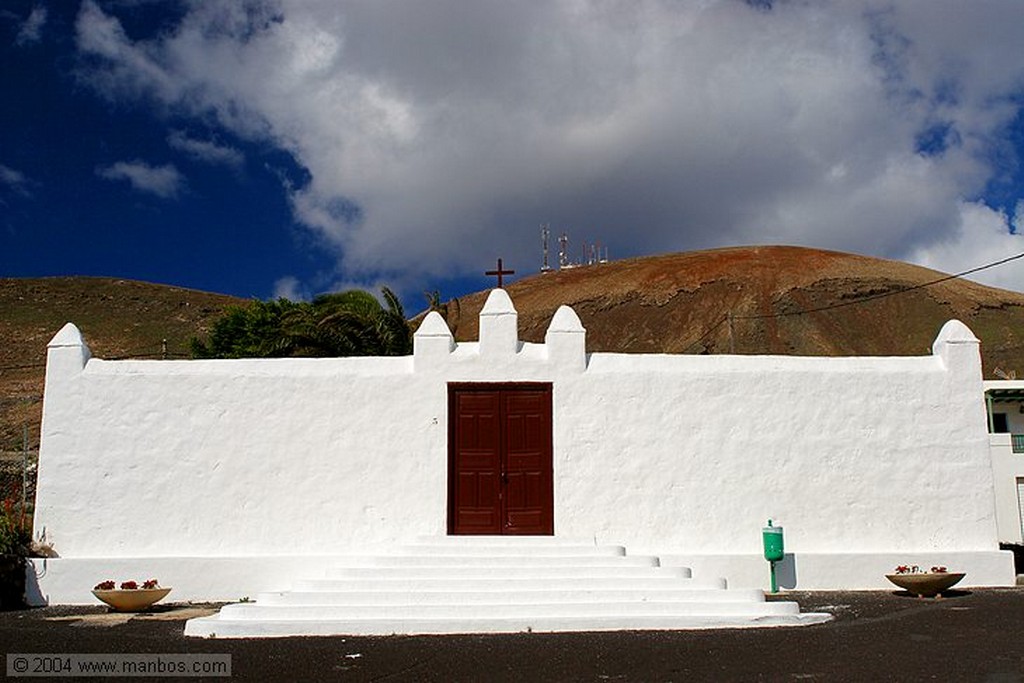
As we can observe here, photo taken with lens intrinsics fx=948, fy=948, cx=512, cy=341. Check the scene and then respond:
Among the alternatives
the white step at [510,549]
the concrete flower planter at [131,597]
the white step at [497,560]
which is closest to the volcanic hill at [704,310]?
the concrete flower planter at [131,597]

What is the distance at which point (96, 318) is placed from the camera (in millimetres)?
58375

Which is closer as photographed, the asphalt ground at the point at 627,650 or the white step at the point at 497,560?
the asphalt ground at the point at 627,650

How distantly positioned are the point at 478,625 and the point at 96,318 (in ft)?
→ 180

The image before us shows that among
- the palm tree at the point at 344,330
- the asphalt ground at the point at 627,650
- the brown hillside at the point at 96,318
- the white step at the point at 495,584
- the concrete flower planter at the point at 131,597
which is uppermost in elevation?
the brown hillside at the point at 96,318

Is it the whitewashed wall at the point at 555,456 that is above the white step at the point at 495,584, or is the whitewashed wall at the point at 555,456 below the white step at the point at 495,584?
above

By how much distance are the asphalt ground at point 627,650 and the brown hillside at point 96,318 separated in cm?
3864

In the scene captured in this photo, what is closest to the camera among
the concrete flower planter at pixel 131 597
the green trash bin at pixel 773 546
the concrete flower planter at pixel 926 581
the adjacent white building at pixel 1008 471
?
the concrete flower planter at pixel 131 597

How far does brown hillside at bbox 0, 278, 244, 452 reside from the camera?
50.7 m

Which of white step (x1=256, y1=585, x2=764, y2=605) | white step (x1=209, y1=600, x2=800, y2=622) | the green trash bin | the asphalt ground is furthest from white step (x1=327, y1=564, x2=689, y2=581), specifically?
the green trash bin

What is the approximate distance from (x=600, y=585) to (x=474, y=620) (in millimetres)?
1699

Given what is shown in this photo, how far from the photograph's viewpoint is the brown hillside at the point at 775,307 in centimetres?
5638

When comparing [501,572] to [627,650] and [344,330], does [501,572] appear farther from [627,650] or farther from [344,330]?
[344,330]

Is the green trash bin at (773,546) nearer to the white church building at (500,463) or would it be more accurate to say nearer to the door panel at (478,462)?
the white church building at (500,463)

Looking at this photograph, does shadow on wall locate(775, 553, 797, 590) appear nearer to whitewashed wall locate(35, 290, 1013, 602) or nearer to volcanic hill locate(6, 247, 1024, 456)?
Result: whitewashed wall locate(35, 290, 1013, 602)
